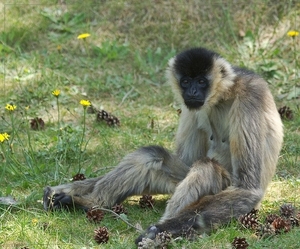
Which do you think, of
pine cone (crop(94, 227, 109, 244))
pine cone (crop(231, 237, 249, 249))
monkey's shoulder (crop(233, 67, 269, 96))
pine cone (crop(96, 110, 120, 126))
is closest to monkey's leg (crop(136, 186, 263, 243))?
pine cone (crop(94, 227, 109, 244))

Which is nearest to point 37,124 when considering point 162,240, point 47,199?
point 47,199

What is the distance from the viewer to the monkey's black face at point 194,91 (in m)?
8.48

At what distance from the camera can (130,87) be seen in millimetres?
12242

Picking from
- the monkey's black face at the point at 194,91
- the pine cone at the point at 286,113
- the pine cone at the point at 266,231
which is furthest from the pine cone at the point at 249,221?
the pine cone at the point at 286,113

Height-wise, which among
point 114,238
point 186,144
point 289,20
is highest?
point 289,20

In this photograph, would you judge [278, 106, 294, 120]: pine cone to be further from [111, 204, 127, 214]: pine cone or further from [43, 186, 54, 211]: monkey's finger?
[43, 186, 54, 211]: monkey's finger

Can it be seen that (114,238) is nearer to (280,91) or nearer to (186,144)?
(186,144)

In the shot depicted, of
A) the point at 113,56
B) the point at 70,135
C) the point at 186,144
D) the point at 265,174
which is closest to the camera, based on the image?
the point at 265,174

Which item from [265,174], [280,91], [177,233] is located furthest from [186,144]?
[280,91]

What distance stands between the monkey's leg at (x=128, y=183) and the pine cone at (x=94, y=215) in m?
0.31

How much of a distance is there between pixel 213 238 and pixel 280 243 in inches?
25.2

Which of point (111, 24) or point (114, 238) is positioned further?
point (111, 24)

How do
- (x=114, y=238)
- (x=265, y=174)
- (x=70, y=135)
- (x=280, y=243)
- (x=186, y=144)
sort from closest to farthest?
(x=280, y=243)
(x=114, y=238)
(x=265, y=174)
(x=186, y=144)
(x=70, y=135)

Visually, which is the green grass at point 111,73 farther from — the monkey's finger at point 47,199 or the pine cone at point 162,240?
the pine cone at point 162,240
